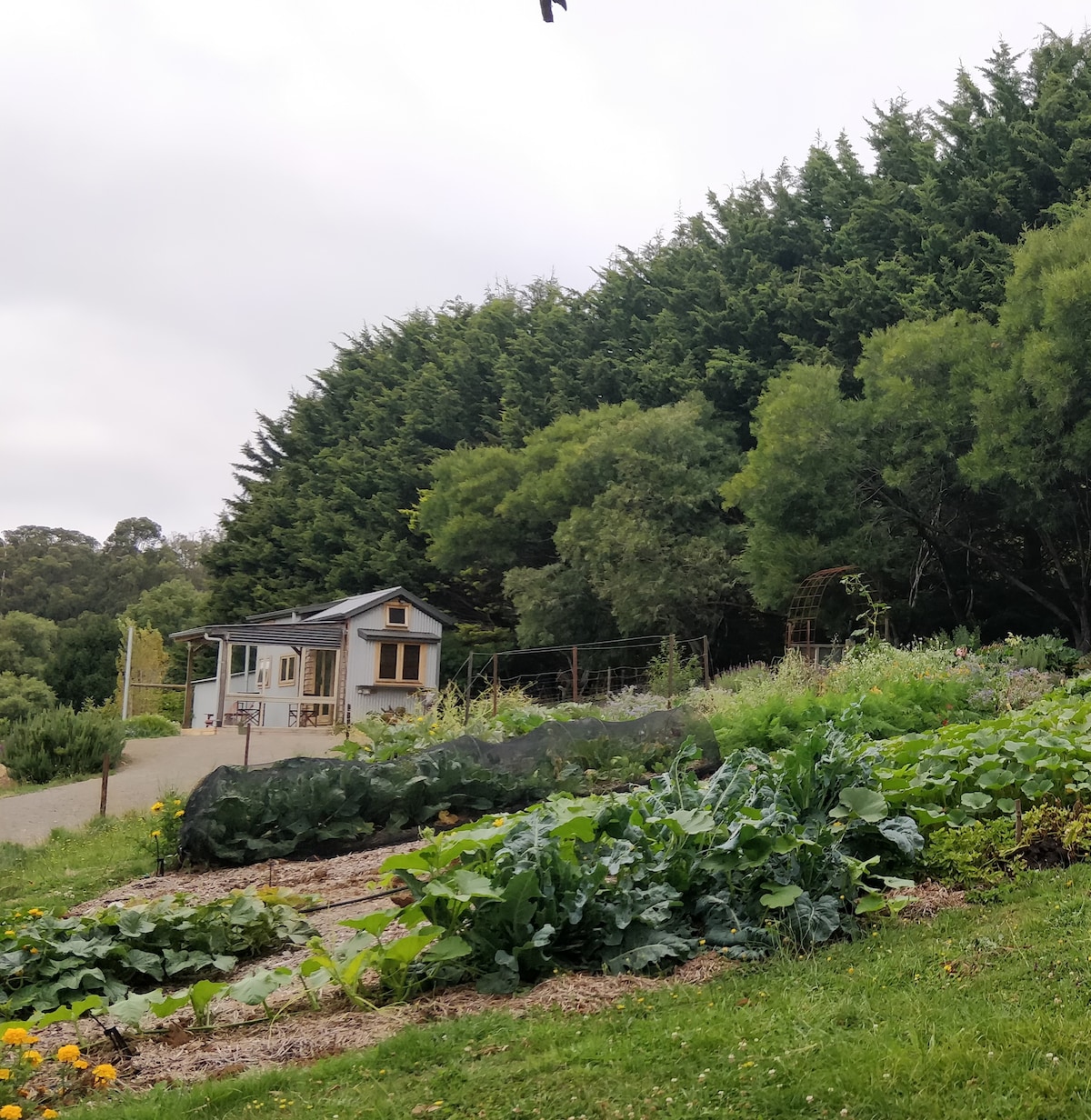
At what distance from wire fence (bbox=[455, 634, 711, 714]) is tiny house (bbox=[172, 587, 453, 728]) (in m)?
1.22

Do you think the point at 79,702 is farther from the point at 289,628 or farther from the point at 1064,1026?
the point at 1064,1026

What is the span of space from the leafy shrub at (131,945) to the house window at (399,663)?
18.1m

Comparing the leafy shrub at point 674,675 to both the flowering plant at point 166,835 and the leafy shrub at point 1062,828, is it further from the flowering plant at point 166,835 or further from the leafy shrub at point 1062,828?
the leafy shrub at point 1062,828

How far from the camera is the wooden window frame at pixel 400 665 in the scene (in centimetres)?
2234

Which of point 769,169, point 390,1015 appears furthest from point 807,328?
point 390,1015

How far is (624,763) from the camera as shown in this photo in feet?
23.3

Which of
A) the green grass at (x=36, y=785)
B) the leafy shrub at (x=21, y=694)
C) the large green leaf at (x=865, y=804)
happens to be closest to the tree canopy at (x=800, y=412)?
the leafy shrub at (x=21, y=694)

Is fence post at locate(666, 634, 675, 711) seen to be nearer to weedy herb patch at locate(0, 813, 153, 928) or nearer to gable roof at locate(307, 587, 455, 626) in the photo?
weedy herb patch at locate(0, 813, 153, 928)

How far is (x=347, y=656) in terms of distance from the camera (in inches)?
860

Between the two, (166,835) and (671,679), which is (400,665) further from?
(166,835)

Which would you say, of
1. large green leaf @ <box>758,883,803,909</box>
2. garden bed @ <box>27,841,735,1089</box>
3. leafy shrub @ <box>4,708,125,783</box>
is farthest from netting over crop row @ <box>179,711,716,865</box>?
leafy shrub @ <box>4,708,125,783</box>

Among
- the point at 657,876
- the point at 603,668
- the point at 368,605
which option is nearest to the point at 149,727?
the point at 368,605

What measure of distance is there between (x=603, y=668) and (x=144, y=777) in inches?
491

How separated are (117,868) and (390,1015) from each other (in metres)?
4.24
